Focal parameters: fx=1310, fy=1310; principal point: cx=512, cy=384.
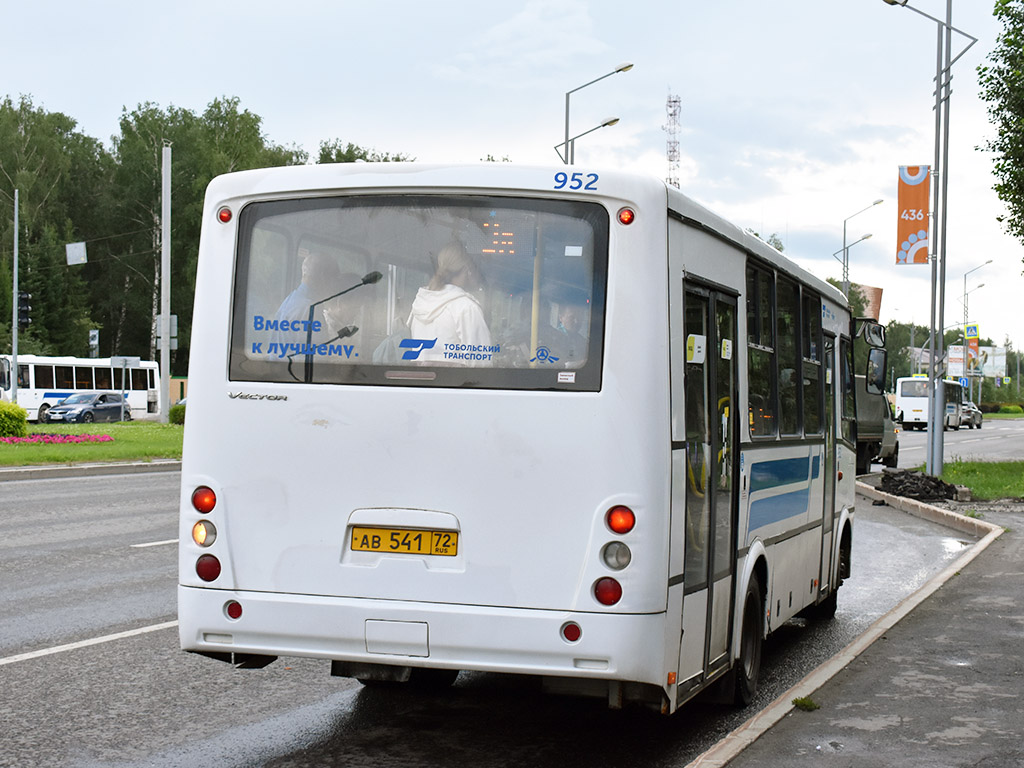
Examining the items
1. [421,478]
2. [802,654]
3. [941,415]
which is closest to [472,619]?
[421,478]

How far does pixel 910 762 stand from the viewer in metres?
5.85

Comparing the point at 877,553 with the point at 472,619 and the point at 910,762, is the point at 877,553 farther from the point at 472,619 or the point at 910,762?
the point at 472,619

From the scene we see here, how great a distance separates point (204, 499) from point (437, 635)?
4.15 feet

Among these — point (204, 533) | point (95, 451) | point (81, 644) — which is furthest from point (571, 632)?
point (95, 451)

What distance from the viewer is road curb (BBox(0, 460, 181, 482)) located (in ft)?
76.6

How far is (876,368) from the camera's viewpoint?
37.4ft

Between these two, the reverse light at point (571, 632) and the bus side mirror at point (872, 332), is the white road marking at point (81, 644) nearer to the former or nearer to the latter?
the reverse light at point (571, 632)

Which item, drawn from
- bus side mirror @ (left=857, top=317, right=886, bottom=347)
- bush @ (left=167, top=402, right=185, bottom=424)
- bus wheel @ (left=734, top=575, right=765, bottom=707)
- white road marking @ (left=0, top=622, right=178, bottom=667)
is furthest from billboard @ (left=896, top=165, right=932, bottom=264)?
bush @ (left=167, top=402, right=185, bottom=424)

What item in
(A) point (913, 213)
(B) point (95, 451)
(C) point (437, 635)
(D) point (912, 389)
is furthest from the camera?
(D) point (912, 389)

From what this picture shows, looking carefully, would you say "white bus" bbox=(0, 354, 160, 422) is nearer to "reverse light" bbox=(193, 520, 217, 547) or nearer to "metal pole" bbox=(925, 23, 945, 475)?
"metal pole" bbox=(925, 23, 945, 475)

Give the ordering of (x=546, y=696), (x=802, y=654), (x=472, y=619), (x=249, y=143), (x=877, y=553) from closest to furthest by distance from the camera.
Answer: (x=472, y=619)
(x=546, y=696)
(x=802, y=654)
(x=877, y=553)
(x=249, y=143)

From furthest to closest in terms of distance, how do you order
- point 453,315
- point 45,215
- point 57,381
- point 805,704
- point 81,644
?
1. point 45,215
2. point 57,381
3. point 81,644
4. point 805,704
5. point 453,315

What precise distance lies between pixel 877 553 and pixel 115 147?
73149mm

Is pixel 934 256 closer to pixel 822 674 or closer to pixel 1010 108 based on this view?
pixel 1010 108
